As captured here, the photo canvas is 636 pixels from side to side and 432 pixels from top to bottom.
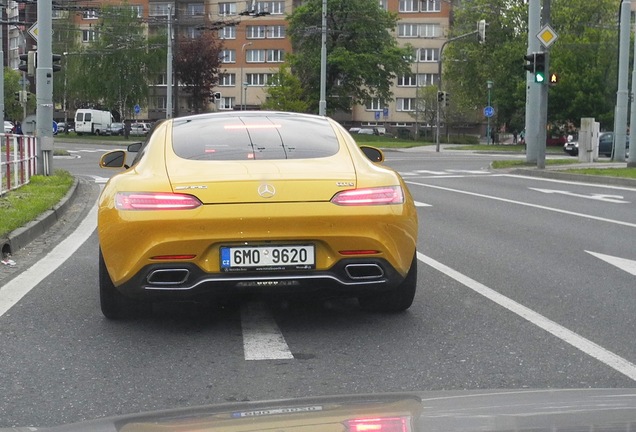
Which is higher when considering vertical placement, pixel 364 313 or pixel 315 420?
pixel 315 420

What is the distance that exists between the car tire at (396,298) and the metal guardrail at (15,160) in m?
10.8

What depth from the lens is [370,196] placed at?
6.36m

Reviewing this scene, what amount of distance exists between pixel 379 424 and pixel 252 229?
3524 mm

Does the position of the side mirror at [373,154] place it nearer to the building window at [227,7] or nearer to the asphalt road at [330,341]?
the asphalt road at [330,341]

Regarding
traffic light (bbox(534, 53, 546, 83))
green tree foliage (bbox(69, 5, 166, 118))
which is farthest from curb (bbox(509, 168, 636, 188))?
green tree foliage (bbox(69, 5, 166, 118))

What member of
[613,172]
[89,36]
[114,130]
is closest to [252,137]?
[613,172]

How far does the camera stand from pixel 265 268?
20.2 ft

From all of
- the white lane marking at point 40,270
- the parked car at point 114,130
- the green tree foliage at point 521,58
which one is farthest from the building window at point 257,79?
the white lane marking at point 40,270

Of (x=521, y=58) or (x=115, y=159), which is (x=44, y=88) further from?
(x=521, y=58)

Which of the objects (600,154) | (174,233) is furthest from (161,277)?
(600,154)

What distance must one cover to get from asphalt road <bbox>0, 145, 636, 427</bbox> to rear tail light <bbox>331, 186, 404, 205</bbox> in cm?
81

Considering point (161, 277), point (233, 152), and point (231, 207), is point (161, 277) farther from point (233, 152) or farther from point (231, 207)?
point (233, 152)

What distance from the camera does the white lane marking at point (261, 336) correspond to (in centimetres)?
591

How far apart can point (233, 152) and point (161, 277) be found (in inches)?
40.6
